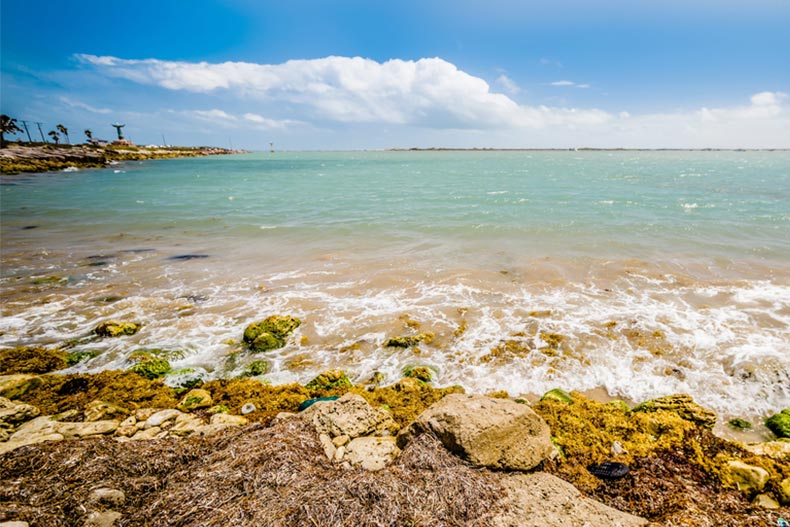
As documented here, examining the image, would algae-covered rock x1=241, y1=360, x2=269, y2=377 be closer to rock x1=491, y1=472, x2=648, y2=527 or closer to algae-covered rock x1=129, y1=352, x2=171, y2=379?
algae-covered rock x1=129, y1=352, x2=171, y2=379

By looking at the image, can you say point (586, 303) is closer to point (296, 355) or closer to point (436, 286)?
point (436, 286)

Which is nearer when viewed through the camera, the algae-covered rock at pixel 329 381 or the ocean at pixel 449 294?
the algae-covered rock at pixel 329 381

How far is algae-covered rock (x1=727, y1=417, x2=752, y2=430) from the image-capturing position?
5.83 metres

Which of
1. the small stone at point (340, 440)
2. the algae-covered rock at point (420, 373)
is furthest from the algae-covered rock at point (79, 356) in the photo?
the algae-covered rock at point (420, 373)

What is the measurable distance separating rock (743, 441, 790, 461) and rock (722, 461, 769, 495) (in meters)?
0.75

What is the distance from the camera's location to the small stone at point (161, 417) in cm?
534

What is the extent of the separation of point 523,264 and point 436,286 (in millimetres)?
4474

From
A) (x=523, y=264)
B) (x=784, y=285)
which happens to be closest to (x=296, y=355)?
(x=523, y=264)

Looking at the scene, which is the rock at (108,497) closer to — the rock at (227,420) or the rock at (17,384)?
the rock at (227,420)

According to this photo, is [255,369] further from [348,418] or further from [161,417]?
[348,418]

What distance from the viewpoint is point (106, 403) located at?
594 centimetres

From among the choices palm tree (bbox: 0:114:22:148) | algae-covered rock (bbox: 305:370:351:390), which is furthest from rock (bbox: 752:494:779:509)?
palm tree (bbox: 0:114:22:148)

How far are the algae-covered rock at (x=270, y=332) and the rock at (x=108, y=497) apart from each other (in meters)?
4.80

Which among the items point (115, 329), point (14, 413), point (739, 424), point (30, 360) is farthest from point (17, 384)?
point (739, 424)
